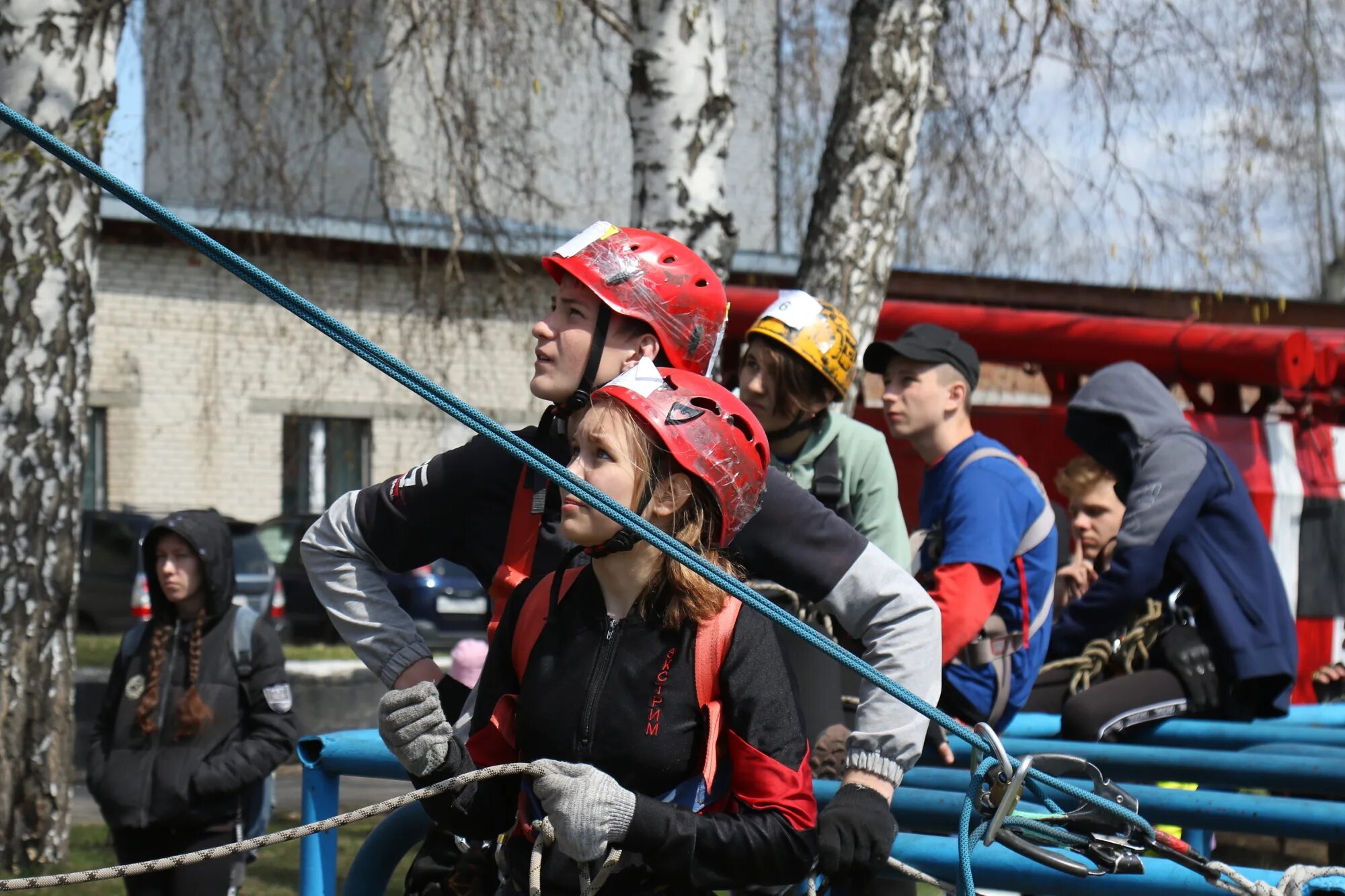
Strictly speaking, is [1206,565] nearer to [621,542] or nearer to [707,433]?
[707,433]

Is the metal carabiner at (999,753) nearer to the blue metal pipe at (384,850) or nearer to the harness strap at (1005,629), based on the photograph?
the blue metal pipe at (384,850)

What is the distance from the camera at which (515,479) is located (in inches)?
121

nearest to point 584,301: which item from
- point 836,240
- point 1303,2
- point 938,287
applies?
point 836,240

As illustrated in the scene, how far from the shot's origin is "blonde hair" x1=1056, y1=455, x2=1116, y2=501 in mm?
6344

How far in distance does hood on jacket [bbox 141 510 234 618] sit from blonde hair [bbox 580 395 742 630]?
3.09 meters

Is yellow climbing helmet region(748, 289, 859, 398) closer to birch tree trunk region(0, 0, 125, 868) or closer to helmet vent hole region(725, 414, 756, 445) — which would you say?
helmet vent hole region(725, 414, 756, 445)

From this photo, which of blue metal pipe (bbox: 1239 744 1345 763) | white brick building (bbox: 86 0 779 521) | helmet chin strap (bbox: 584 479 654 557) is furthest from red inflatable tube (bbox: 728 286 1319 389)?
helmet chin strap (bbox: 584 479 654 557)

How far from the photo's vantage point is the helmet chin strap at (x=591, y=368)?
10.2ft

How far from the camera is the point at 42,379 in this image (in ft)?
23.0

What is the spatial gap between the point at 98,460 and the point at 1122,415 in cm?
1833

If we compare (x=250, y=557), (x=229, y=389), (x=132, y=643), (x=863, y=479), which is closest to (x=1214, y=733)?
(x=863, y=479)

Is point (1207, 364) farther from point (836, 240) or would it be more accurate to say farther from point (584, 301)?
point (584, 301)

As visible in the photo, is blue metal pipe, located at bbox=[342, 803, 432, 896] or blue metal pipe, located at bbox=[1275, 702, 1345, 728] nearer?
blue metal pipe, located at bbox=[342, 803, 432, 896]

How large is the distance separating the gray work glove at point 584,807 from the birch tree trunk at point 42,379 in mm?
5267
